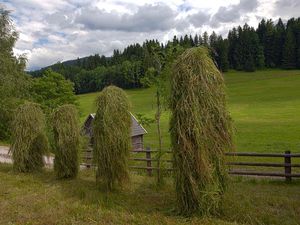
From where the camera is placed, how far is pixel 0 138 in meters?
39.1

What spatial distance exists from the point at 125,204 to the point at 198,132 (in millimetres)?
2977

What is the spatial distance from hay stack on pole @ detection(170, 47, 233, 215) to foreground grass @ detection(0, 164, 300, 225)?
1.55 ft

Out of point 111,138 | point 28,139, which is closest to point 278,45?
point 28,139

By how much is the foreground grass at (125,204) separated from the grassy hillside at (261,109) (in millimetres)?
2067

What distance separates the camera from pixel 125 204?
384 inches

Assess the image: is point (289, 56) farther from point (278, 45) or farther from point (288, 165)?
point (288, 165)

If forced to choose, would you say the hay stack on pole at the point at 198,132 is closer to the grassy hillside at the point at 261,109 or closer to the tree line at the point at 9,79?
the grassy hillside at the point at 261,109

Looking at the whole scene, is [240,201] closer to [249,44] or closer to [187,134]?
[187,134]

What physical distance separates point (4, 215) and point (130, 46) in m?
134

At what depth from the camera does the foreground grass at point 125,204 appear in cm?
815

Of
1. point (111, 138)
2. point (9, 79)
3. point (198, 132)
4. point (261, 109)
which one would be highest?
point (9, 79)

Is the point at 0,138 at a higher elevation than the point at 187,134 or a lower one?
lower

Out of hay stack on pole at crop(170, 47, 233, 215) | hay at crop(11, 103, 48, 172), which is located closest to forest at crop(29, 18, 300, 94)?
hay at crop(11, 103, 48, 172)

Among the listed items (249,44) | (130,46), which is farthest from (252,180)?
(130,46)
